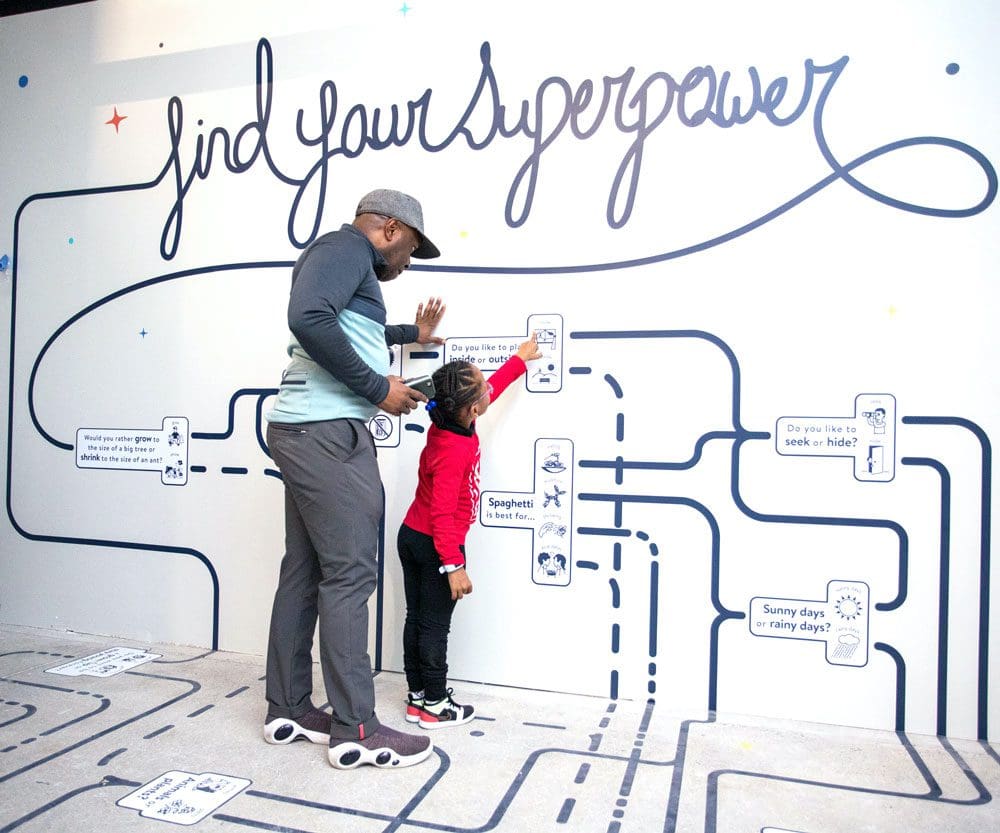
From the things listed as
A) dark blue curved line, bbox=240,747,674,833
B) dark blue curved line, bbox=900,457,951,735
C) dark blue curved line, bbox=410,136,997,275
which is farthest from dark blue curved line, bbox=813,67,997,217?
dark blue curved line, bbox=240,747,674,833

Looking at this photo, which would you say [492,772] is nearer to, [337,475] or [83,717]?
[337,475]

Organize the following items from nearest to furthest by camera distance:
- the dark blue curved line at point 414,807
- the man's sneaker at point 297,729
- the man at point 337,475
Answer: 1. the dark blue curved line at point 414,807
2. the man at point 337,475
3. the man's sneaker at point 297,729

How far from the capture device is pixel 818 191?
2049 millimetres

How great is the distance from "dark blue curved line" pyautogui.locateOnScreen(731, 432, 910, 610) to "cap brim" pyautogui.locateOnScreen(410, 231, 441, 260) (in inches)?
37.8

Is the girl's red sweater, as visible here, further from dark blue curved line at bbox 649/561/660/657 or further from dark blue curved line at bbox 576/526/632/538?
dark blue curved line at bbox 649/561/660/657

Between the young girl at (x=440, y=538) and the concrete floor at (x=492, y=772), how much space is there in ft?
→ 0.33

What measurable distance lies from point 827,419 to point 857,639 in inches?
22.5

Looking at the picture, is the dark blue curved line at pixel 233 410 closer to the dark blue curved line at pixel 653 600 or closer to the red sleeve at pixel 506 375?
the red sleeve at pixel 506 375

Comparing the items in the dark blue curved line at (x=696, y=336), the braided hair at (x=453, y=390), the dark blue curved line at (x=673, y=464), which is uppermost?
the dark blue curved line at (x=696, y=336)

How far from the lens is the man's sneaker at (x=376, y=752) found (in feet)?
5.69

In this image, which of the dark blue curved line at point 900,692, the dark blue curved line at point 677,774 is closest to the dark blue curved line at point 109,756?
the dark blue curved line at point 677,774

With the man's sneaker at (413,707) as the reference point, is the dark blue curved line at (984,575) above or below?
above

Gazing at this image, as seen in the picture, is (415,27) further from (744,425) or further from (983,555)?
(983,555)

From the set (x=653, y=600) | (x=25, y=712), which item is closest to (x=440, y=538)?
(x=653, y=600)
